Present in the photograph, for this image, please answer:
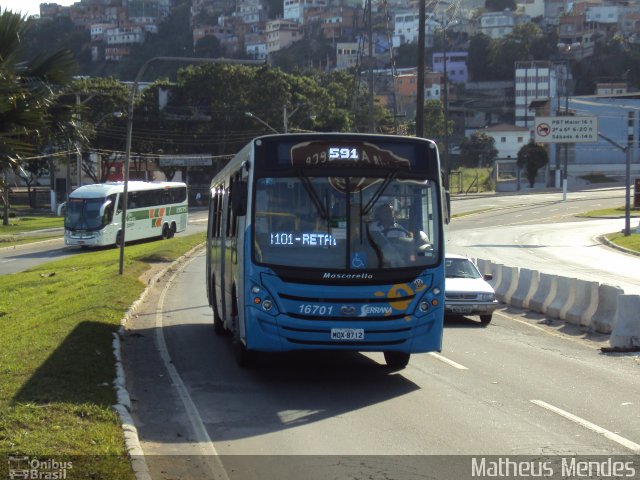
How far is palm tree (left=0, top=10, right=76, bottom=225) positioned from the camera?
14.1 m

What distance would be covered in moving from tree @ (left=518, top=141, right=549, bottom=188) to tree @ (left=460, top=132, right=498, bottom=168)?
17122 millimetres

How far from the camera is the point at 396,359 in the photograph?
42.7 ft

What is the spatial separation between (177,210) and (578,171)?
68.6m

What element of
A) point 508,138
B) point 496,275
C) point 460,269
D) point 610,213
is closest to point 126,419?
point 460,269

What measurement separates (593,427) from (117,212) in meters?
41.8

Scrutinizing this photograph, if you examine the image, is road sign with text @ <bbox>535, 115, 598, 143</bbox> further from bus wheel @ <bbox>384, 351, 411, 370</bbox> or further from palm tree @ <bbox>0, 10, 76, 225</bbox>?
bus wheel @ <bbox>384, 351, 411, 370</bbox>

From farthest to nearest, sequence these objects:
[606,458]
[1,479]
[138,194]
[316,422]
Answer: [138,194], [316,422], [606,458], [1,479]

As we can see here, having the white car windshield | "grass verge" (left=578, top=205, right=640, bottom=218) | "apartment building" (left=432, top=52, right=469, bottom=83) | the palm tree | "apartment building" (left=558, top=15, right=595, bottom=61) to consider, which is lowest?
"grass verge" (left=578, top=205, right=640, bottom=218)

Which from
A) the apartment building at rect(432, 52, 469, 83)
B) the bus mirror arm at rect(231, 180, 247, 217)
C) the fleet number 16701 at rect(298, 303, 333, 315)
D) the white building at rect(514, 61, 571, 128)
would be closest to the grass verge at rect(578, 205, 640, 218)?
the bus mirror arm at rect(231, 180, 247, 217)

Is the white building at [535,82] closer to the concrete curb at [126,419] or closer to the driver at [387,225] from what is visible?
the concrete curb at [126,419]

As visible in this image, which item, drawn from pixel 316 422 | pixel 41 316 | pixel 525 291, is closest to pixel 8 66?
pixel 41 316

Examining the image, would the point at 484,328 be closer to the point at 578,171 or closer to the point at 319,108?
the point at 319,108

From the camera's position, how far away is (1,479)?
6.71 m

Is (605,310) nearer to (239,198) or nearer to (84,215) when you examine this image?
(239,198)
